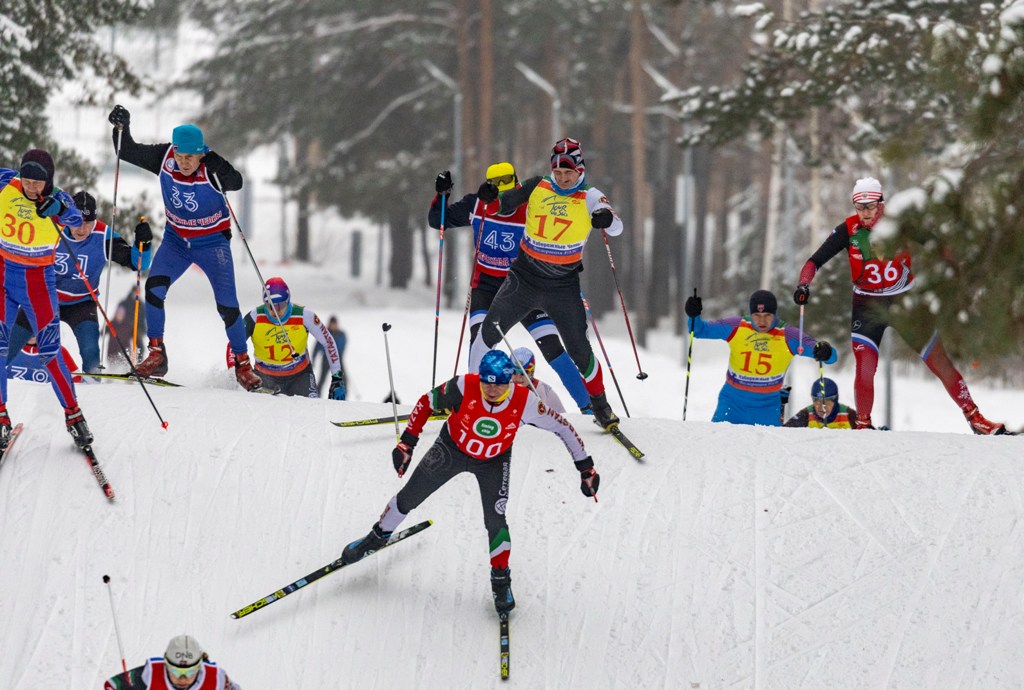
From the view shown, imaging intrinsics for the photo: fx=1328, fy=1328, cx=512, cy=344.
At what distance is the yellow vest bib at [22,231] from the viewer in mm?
8102

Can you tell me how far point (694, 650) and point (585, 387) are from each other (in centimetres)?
228

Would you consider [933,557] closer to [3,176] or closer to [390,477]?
[390,477]

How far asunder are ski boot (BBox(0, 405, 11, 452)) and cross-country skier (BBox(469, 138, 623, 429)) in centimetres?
308

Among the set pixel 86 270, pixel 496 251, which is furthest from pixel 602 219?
pixel 86 270

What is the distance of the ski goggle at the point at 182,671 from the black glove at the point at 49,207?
3324 mm

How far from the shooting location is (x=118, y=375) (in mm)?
9570

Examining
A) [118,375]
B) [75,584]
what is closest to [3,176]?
[118,375]

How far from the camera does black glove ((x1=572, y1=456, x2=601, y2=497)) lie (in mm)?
7203

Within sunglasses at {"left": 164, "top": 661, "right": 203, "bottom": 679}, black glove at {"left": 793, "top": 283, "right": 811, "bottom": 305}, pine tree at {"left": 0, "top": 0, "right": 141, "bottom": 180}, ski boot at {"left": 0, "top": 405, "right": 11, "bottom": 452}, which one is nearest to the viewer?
sunglasses at {"left": 164, "top": 661, "right": 203, "bottom": 679}

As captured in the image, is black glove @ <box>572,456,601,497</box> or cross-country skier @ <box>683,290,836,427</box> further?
cross-country skier @ <box>683,290,836,427</box>

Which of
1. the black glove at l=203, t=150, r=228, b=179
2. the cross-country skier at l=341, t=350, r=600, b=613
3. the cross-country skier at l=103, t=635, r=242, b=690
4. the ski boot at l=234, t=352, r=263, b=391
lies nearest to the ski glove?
the ski boot at l=234, t=352, r=263, b=391

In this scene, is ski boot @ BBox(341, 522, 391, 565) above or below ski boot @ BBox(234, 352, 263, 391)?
below

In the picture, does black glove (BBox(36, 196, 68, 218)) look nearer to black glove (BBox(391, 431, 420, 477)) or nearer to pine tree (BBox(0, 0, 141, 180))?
black glove (BBox(391, 431, 420, 477))

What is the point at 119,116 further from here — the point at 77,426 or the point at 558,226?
the point at 558,226
